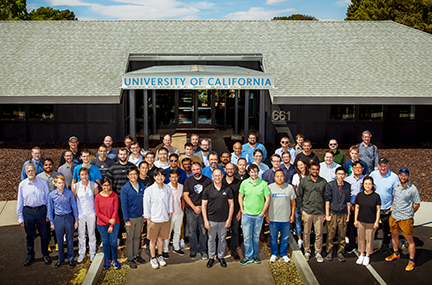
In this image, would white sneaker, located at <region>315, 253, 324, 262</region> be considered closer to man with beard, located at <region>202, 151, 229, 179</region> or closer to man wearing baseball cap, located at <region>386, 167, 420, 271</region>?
man wearing baseball cap, located at <region>386, 167, 420, 271</region>

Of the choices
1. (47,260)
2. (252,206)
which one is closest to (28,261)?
(47,260)

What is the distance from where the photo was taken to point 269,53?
18.5 meters

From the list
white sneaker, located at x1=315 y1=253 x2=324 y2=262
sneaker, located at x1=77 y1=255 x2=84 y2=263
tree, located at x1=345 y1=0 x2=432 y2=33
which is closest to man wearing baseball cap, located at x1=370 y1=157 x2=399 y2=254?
white sneaker, located at x1=315 y1=253 x2=324 y2=262

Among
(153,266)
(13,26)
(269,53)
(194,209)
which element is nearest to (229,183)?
(194,209)

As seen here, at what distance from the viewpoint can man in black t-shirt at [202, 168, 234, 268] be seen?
739 centimetres

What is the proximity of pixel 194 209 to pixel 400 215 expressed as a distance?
12.9 feet

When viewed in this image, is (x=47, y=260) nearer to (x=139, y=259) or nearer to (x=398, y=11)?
(x=139, y=259)

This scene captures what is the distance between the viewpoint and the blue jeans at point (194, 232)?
7.73 meters

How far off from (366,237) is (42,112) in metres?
15.2

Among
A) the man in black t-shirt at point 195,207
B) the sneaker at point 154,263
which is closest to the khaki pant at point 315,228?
the man in black t-shirt at point 195,207

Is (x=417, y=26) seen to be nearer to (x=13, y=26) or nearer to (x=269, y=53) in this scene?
(x=269, y=53)

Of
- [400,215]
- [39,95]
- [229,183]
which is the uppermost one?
[39,95]

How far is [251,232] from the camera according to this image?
24.7ft

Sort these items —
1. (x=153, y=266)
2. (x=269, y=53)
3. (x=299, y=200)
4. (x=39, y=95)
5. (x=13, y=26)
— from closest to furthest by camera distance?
(x=153, y=266), (x=299, y=200), (x=39, y=95), (x=269, y=53), (x=13, y=26)
